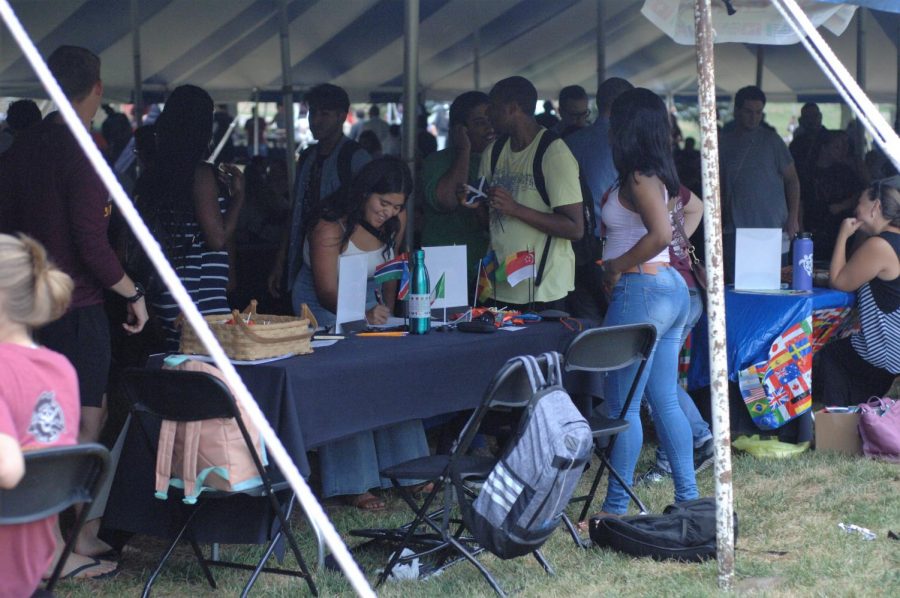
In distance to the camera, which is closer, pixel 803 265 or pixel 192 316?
pixel 192 316

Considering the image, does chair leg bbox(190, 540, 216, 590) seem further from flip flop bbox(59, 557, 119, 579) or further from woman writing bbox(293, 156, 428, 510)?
woman writing bbox(293, 156, 428, 510)

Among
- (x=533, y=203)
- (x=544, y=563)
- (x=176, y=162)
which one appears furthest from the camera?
(x=533, y=203)

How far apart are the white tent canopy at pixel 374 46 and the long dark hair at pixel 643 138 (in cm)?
428

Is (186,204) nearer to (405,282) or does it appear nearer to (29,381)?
(405,282)

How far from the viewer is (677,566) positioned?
354 centimetres

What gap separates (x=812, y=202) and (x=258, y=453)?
6.25 meters

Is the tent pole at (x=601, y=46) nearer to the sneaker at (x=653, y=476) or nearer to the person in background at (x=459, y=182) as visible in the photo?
the person in background at (x=459, y=182)

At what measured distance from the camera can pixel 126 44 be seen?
9.45 metres

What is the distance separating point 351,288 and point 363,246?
12.6 inches

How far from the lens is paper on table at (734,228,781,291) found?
5191 mm

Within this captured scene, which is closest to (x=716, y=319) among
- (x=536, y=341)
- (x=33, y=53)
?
(x=536, y=341)

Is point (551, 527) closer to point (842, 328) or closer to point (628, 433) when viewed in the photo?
point (628, 433)

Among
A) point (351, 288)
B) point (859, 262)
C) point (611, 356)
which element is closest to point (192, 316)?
point (351, 288)

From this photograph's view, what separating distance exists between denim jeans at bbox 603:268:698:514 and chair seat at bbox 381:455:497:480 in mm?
773
